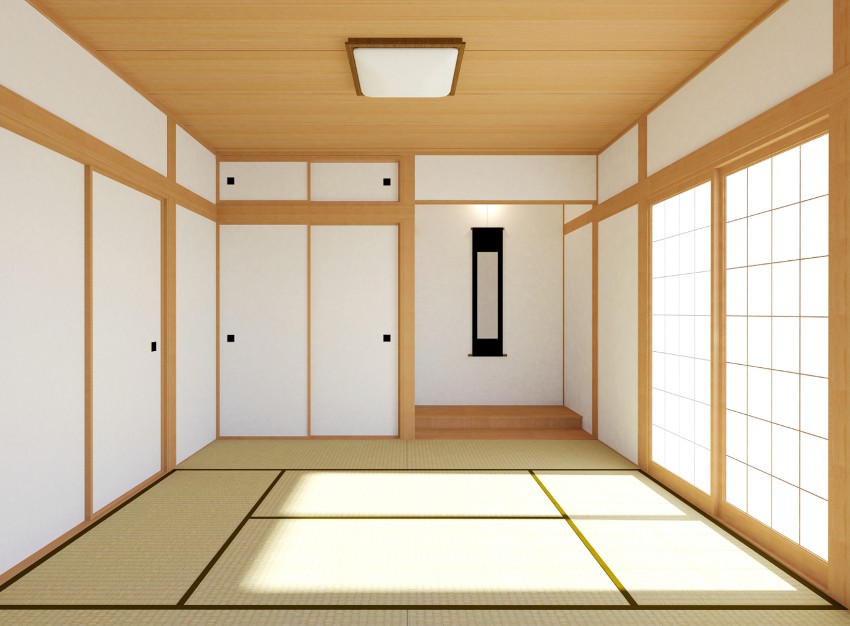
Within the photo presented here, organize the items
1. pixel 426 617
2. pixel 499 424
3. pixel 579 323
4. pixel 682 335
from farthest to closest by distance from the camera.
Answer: pixel 579 323
pixel 499 424
pixel 682 335
pixel 426 617

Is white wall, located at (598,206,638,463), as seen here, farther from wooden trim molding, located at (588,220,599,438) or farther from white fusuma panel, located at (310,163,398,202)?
white fusuma panel, located at (310,163,398,202)

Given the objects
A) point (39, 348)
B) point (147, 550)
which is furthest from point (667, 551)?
point (39, 348)

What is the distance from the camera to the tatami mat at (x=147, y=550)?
254cm

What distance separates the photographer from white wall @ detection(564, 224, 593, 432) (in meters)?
6.00

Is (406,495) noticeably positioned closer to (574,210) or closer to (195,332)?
(195,332)

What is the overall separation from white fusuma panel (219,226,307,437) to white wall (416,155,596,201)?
4.94 feet

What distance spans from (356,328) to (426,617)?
356cm

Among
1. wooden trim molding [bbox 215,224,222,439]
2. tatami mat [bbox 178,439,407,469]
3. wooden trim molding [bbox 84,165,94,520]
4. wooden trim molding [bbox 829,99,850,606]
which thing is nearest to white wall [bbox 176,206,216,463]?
wooden trim molding [bbox 215,224,222,439]

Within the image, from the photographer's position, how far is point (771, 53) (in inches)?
116

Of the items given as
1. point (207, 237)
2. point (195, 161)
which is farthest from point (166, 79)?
point (207, 237)

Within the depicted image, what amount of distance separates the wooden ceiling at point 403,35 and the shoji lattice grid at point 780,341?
971 mm

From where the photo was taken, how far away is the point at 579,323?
6414 millimetres

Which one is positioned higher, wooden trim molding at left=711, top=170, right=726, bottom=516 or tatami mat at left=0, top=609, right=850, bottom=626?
wooden trim molding at left=711, top=170, right=726, bottom=516

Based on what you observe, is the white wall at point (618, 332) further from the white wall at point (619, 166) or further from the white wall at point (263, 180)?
the white wall at point (263, 180)
